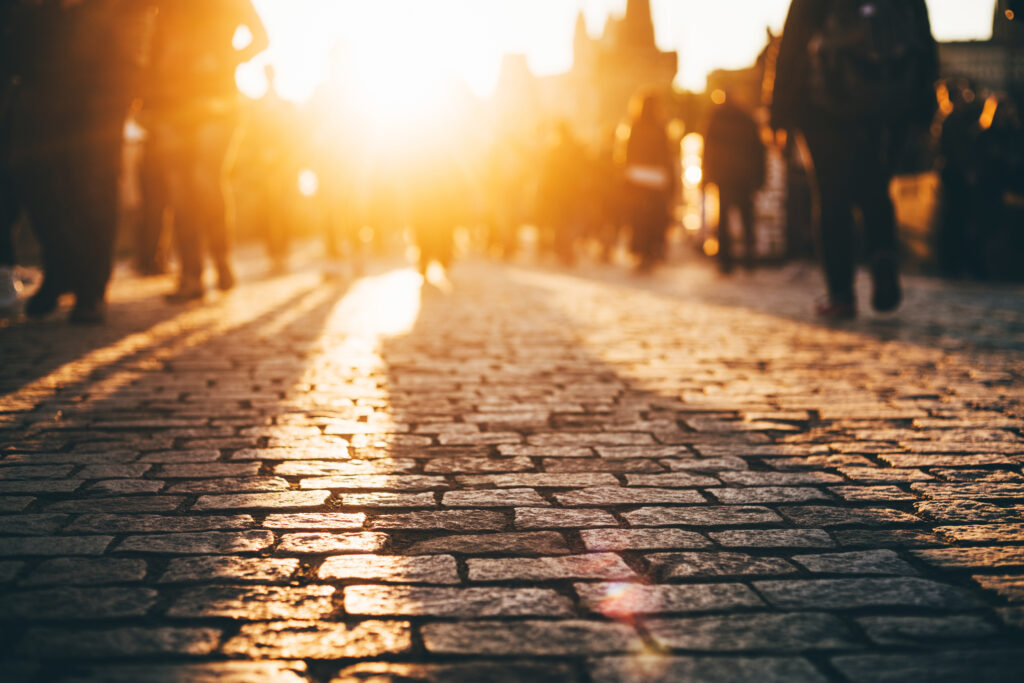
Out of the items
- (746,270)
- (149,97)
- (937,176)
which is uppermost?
(149,97)

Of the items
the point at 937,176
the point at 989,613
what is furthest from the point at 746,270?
the point at 989,613

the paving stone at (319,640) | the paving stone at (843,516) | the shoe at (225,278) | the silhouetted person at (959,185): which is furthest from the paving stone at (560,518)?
the silhouetted person at (959,185)

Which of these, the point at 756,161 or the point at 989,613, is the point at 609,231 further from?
the point at 989,613

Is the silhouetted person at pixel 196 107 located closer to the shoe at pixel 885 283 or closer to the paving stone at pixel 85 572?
the shoe at pixel 885 283

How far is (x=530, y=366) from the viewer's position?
5422 millimetres

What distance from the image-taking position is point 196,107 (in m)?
8.41

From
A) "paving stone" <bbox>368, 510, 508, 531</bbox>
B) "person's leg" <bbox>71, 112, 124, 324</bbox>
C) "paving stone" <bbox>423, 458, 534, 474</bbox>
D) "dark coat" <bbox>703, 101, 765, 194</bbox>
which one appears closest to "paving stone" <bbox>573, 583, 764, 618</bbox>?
"paving stone" <bbox>368, 510, 508, 531</bbox>

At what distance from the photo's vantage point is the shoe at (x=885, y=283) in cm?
704

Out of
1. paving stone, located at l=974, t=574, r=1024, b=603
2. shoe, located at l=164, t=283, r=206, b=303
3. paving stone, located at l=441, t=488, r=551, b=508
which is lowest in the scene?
paving stone, located at l=974, t=574, r=1024, b=603

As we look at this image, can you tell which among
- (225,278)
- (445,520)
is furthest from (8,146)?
(445,520)

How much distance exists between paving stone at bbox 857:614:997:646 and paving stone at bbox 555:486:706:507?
86 cm

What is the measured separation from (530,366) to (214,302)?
4.57 metres

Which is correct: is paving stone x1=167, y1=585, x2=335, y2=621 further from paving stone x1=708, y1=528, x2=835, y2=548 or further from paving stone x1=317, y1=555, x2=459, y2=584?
paving stone x1=708, y1=528, x2=835, y2=548

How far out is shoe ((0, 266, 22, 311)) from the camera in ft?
22.2
